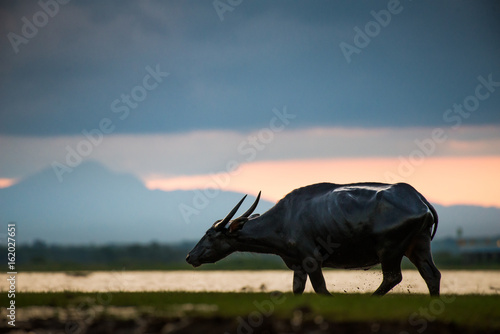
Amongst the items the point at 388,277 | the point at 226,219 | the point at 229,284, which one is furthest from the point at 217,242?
the point at 229,284

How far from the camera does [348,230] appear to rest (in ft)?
53.3

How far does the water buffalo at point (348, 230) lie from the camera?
52.3 ft

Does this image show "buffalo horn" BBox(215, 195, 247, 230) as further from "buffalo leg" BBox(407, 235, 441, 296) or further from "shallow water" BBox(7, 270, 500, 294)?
"buffalo leg" BBox(407, 235, 441, 296)

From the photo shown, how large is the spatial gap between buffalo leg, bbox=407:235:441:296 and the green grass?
939 mm

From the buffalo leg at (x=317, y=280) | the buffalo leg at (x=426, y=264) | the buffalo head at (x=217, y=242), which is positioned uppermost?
the buffalo head at (x=217, y=242)

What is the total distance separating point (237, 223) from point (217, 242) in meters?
0.81

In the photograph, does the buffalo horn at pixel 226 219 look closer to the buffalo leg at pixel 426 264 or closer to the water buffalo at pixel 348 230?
the water buffalo at pixel 348 230

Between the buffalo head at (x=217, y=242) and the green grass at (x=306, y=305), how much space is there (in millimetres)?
2635

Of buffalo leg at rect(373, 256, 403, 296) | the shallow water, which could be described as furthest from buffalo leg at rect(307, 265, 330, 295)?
the shallow water

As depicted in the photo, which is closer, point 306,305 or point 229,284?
point 306,305

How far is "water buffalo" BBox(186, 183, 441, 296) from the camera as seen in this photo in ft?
52.3

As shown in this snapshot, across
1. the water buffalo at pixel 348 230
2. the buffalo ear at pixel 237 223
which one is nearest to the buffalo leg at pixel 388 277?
the water buffalo at pixel 348 230

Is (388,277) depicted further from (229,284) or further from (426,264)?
(229,284)

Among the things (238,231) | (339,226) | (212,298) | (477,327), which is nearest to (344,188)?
(339,226)
